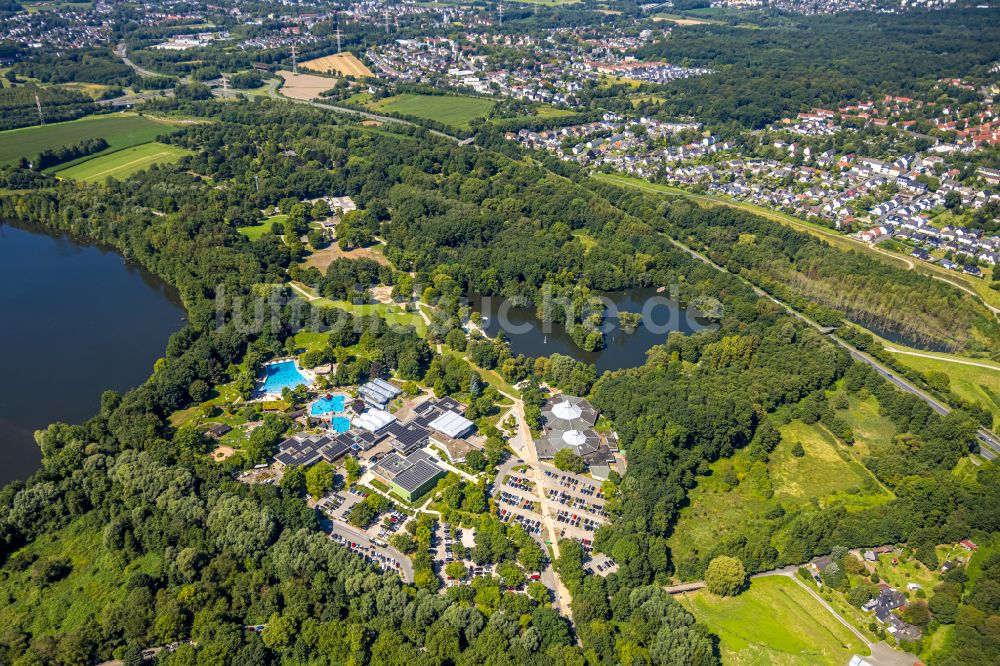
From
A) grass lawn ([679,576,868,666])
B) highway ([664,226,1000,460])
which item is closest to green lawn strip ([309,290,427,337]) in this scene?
highway ([664,226,1000,460])

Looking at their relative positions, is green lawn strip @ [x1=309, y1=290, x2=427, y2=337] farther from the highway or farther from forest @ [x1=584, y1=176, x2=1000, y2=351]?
forest @ [x1=584, y1=176, x2=1000, y2=351]

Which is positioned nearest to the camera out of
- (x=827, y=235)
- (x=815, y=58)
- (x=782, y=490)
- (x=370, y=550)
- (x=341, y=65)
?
(x=370, y=550)

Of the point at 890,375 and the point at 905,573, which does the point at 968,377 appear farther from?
the point at 905,573

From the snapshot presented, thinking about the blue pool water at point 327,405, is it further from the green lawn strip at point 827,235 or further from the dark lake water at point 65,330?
the green lawn strip at point 827,235

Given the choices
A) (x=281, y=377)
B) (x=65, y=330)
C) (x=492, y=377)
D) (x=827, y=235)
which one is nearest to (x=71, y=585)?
(x=281, y=377)

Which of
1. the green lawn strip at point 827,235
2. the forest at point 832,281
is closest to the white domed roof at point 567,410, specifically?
the forest at point 832,281
